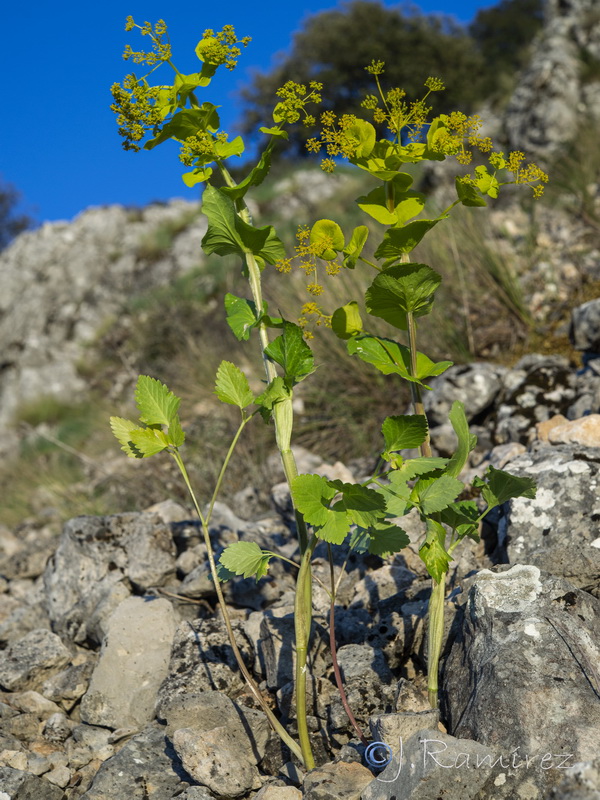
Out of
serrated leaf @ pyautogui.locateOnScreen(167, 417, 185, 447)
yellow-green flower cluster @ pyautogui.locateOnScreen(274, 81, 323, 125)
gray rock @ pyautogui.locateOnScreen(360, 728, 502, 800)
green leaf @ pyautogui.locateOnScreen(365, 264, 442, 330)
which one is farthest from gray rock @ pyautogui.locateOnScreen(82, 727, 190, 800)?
yellow-green flower cluster @ pyautogui.locateOnScreen(274, 81, 323, 125)

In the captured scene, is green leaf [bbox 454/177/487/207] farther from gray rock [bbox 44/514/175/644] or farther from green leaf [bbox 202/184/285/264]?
gray rock [bbox 44/514/175/644]

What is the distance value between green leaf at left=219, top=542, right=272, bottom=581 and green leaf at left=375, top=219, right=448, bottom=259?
2.69 feet

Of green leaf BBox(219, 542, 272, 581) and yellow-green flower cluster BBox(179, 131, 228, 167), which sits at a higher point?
yellow-green flower cluster BBox(179, 131, 228, 167)

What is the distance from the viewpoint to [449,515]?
1.89 m

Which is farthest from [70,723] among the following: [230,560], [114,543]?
[230,560]

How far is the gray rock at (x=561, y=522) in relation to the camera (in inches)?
87.0

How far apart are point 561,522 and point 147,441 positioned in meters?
1.38

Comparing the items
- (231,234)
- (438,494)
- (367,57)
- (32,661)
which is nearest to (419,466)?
(438,494)

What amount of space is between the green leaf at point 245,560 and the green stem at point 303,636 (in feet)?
0.34

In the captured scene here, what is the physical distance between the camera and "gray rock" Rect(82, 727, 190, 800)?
1901 millimetres

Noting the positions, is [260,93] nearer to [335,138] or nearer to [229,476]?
[229,476]

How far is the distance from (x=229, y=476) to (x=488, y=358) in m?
1.98

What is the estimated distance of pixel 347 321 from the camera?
1853 millimetres

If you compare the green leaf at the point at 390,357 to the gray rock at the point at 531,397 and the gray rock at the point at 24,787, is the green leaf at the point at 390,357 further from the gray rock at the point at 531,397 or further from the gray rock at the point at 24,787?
the gray rock at the point at 531,397
